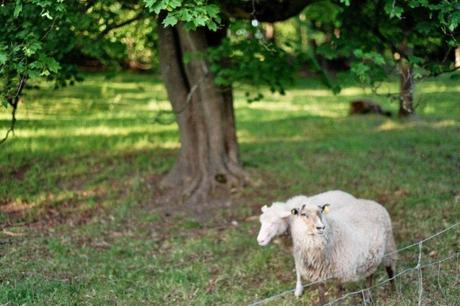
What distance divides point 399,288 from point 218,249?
2.49 meters

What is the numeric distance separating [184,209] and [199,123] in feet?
5.21

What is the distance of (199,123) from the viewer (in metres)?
10.4

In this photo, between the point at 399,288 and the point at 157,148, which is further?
the point at 157,148

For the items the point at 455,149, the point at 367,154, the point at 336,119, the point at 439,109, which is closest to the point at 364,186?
the point at 367,154

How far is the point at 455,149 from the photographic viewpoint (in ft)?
41.6

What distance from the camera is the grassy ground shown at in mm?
6770

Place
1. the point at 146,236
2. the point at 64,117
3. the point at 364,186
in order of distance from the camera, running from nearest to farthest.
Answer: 1. the point at 146,236
2. the point at 364,186
3. the point at 64,117

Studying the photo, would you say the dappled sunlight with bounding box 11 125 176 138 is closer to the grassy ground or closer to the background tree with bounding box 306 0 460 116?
the grassy ground

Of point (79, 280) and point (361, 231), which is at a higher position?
point (361, 231)

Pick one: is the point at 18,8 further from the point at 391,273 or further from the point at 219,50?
the point at 391,273

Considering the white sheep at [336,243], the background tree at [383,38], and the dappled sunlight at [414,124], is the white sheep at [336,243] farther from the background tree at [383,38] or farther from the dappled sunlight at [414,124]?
the dappled sunlight at [414,124]

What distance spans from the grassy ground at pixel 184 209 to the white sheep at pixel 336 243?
1.42ft

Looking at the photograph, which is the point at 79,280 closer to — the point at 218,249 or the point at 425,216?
the point at 218,249

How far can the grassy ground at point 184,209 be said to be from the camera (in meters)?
6.77
